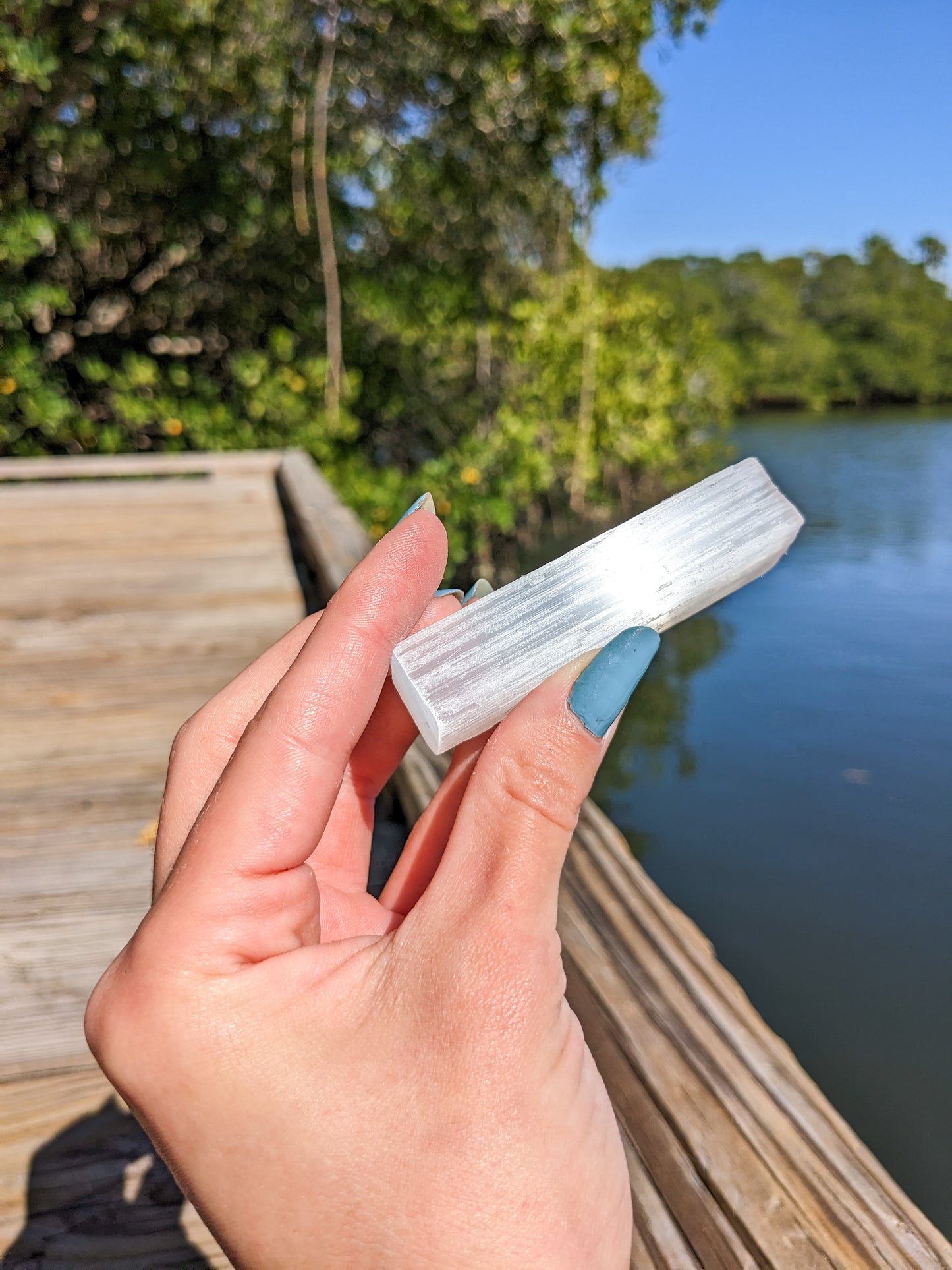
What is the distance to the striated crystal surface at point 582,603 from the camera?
650 mm

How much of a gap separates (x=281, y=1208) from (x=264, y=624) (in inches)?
79.7

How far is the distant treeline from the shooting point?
104ft

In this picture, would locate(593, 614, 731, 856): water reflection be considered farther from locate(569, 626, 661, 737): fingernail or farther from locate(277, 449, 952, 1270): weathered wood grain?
locate(569, 626, 661, 737): fingernail

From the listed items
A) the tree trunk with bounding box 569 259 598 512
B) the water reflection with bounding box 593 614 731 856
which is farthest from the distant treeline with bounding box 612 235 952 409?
the water reflection with bounding box 593 614 731 856

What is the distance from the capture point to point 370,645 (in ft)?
2.09

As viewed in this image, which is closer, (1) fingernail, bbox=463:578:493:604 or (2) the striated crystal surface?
(2) the striated crystal surface

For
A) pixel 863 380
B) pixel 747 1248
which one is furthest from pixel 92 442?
pixel 863 380

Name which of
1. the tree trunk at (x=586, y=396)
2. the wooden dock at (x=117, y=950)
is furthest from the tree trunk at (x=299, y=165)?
the wooden dock at (x=117, y=950)

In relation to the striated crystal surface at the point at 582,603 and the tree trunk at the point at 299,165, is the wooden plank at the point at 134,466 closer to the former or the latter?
the tree trunk at the point at 299,165

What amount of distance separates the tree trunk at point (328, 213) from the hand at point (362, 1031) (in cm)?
561

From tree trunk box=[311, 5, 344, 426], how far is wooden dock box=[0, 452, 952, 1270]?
370cm

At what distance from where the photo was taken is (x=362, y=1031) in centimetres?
57

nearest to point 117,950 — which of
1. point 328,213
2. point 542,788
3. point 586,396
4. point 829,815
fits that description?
point 542,788

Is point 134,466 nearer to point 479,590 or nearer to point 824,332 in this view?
point 479,590
